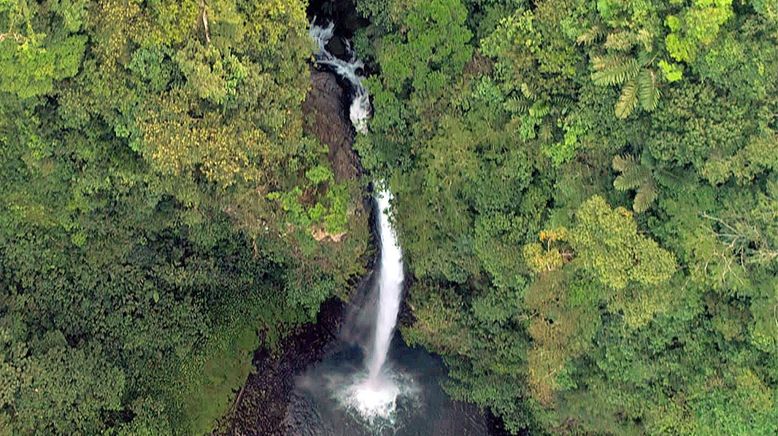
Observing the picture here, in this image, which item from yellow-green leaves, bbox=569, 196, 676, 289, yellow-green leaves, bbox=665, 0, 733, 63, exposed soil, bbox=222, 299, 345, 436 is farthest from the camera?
exposed soil, bbox=222, 299, 345, 436

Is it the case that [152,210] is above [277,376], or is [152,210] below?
above

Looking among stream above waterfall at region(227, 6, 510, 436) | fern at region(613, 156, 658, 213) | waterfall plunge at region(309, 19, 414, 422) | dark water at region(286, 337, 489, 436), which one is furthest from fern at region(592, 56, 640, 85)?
dark water at region(286, 337, 489, 436)

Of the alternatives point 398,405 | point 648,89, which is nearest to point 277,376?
point 398,405

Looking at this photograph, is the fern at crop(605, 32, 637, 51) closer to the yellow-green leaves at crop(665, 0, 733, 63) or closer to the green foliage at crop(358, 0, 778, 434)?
the green foliage at crop(358, 0, 778, 434)

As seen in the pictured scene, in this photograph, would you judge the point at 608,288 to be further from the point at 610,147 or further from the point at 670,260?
the point at 610,147

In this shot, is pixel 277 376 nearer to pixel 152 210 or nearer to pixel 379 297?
pixel 379 297

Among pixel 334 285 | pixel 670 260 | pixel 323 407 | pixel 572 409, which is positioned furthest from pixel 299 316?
pixel 670 260
